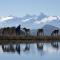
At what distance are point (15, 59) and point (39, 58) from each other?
2186 mm

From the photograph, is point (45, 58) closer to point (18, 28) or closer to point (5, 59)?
point (5, 59)

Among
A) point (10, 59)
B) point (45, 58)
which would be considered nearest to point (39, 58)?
point (45, 58)

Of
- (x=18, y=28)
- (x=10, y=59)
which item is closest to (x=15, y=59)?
(x=10, y=59)

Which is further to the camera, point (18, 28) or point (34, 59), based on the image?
point (18, 28)

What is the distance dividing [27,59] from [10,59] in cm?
136

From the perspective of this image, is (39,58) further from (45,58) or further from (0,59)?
(0,59)

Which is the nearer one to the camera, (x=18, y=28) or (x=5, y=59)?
(x=5, y=59)

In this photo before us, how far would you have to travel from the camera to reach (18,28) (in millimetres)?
88250

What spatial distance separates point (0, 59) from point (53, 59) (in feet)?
13.9

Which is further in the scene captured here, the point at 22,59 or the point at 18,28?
the point at 18,28

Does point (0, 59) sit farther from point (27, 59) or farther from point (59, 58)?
point (59, 58)

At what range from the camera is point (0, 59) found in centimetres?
2892

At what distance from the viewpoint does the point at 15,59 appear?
1141 inches

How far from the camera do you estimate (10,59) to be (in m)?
29.0
